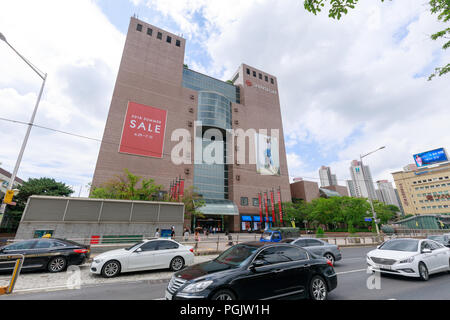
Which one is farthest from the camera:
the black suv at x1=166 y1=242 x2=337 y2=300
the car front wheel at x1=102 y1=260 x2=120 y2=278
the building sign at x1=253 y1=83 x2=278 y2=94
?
the building sign at x1=253 y1=83 x2=278 y2=94

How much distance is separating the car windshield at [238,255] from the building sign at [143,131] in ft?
133

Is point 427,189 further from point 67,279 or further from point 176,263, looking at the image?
point 67,279

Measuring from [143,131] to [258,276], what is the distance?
43558mm

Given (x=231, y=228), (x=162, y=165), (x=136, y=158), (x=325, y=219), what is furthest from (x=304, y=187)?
(x=136, y=158)

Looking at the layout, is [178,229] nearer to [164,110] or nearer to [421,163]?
[164,110]

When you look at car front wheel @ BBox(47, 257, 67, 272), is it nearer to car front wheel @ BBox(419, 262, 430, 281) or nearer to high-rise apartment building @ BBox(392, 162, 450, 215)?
car front wheel @ BBox(419, 262, 430, 281)

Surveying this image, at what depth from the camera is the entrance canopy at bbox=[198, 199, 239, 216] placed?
44625 mm

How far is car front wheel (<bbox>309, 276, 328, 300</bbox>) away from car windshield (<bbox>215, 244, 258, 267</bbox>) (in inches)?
66.5

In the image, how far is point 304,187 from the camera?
65.4 meters

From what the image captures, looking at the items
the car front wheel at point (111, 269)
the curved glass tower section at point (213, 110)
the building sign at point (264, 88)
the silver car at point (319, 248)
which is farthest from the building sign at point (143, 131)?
the silver car at point (319, 248)

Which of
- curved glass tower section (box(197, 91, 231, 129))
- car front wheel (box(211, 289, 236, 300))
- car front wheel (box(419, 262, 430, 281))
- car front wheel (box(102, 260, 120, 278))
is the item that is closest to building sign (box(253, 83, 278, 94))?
curved glass tower section (box(197, 91, 231, 129))

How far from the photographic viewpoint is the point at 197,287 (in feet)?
12.5

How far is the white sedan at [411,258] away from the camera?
6.85 metres
